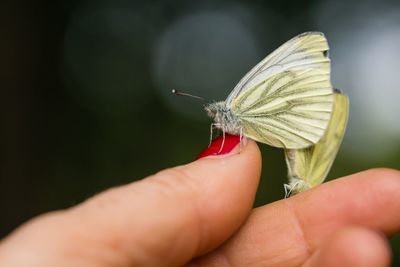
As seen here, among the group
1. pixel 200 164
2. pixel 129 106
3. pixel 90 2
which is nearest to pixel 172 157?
pixel 129 106

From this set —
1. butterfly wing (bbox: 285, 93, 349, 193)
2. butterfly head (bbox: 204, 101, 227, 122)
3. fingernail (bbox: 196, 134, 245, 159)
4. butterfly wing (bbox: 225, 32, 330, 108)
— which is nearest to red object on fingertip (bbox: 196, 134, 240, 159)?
fingernail (bbox: 196, 134, 245, 159)

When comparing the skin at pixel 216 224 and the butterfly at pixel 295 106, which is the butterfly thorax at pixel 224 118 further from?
the skin at pixel 216 224

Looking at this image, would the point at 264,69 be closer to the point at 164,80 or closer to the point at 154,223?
the point at 154,223

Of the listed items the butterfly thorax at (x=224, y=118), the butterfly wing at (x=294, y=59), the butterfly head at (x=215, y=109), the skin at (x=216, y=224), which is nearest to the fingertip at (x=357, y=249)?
the skin at (x=216, y=224)

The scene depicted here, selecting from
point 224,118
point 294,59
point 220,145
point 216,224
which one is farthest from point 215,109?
point 216,224

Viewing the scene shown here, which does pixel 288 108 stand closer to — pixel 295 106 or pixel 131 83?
pixel 295 106

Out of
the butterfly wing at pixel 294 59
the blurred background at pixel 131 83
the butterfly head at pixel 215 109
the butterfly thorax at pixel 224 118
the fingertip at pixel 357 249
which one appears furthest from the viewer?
the blurred background at pixel 131 83
